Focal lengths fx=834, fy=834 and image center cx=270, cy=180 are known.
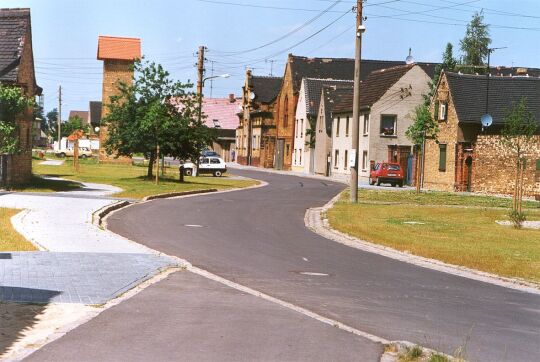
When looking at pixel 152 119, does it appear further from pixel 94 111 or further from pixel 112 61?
pixel 94 111

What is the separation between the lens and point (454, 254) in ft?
60.7

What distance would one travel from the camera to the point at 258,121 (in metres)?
100

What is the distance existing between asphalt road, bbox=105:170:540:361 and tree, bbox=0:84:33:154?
31.4ft

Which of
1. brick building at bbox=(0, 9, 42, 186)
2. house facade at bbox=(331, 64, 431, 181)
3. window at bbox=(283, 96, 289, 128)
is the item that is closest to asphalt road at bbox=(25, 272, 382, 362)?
brick building at bbox=(0, 9, 42, 186)

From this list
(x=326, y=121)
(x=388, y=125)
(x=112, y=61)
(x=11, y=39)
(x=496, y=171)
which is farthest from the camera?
(x=112, y=61)

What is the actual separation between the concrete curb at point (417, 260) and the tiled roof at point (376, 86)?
1648 inches

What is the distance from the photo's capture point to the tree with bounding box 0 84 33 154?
32375mm

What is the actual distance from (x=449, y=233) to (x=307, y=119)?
5952 centimetres

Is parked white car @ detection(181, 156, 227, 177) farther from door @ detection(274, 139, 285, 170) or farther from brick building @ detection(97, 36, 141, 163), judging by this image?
door @ detection(274, 139, 285, 170)

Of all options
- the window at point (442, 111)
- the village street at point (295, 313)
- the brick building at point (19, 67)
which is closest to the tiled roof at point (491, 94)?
the window at point (442, 111)

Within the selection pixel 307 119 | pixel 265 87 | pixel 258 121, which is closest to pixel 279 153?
pixel 258 121

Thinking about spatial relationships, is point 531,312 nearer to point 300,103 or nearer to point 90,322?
point 90,322

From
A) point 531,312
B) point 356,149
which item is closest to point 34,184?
point 356,149

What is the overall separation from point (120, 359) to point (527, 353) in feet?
13.4
